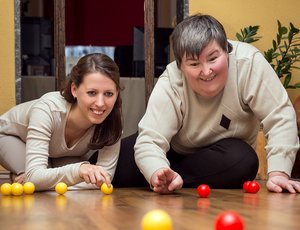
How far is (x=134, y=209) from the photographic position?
1660 mm

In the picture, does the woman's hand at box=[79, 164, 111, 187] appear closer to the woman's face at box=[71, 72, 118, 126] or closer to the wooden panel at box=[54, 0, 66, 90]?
the woman's face at box=[71, 72, 118, 126]

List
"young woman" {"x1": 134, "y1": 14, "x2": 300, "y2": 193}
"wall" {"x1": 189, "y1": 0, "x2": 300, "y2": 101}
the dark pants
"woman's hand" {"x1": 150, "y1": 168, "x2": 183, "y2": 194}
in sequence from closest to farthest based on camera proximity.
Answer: "woman's hand" {"x1": 150, "y1": 168, "x2": 183, "y2": 194} < "young woman" {"x1": 134, "y1": 14, "x2": 300, "y2": 193} < the dark pants < "wall" {"x1": 189, "y1": 0, "x2": 300, "y2": 101}

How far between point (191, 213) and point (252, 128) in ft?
2.89

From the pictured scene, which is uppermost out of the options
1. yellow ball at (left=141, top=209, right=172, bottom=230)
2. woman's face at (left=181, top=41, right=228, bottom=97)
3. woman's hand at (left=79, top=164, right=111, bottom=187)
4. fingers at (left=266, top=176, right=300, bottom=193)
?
woman's face at (left=181, top=41, right=228, bottom=97)

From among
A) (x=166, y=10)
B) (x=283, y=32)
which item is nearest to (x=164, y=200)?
(x=283, y=32)

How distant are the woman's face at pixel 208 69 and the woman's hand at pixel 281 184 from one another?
1.24 ft

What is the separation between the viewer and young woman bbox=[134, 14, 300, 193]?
2.07 metres

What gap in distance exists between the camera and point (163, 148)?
87.1 inches

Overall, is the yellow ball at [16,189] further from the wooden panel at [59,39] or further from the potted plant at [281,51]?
the potted plant at [281,51]

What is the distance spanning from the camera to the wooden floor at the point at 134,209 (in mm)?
1364

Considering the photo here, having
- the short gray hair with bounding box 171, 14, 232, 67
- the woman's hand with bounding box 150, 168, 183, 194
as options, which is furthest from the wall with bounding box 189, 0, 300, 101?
the woman's hand with bounding box 150, 168, 183, 194

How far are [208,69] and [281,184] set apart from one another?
0.48 m

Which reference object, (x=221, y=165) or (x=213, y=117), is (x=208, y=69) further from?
(x=221, y=165)

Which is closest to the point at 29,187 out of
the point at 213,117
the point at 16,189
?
the point at 16,189
